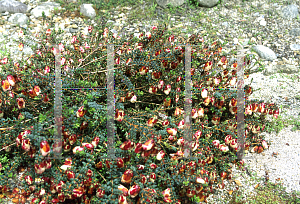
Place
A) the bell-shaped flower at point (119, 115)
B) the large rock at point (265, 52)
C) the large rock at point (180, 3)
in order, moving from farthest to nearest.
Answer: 1. the large rock at point (180, 3)
2. the large rock at point (265, 52)
3. the bell-shaped flower at point (119, 115)

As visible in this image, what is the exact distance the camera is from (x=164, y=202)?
168cm

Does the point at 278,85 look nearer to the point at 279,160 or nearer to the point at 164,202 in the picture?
the point at 279,160

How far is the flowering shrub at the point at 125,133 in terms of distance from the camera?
63.6 inches

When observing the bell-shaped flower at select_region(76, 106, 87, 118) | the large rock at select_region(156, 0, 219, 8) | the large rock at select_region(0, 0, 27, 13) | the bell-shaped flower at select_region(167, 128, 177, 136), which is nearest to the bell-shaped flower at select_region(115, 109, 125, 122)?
the bell-shaped flower at select_region(76, 106, 87, 118)

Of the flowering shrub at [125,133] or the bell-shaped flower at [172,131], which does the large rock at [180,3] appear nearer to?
the flowering shrub at [125,133]

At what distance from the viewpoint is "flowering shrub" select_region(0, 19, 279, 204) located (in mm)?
1616

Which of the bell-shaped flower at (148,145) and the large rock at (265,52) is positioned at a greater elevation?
the large rock at (265,52)

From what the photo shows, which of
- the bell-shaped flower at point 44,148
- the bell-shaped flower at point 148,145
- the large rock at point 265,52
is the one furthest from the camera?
the large rock at point 265,52

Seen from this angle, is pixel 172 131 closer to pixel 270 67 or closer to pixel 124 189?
pixel 124 189

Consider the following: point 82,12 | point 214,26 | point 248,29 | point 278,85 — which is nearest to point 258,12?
point 248,29


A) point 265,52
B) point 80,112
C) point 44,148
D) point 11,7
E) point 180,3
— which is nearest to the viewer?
point 44,148

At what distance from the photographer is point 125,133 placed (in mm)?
1888

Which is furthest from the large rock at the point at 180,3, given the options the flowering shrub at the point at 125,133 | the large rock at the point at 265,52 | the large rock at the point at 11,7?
the flowering shrub at the point at 125,133

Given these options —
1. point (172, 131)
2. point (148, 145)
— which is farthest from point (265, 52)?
point (148, 145)
